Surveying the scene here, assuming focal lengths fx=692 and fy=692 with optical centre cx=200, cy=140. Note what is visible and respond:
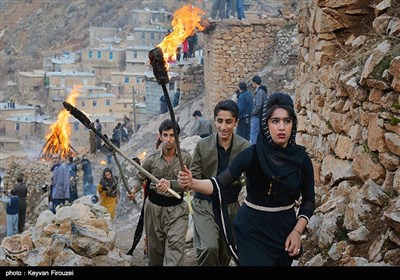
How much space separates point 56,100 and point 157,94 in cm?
2839

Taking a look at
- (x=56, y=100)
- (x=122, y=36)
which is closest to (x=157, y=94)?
(x=56, y=100)

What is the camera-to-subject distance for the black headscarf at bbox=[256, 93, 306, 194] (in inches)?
174

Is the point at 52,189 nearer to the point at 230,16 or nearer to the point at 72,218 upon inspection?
the point at 72,218

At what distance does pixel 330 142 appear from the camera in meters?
6.89

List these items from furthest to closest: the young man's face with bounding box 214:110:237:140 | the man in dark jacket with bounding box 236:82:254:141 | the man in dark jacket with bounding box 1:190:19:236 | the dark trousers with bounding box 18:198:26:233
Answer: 1. the man in dark jacket with bounding box 236:82:254:141
2. the dark trousers with bounding box 18:198:26:233
3. the man in dark jacket with bounding box 1:190:19:236
4. the young man's face with bounding box 214:110:237:140

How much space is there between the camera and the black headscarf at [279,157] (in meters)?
4.41

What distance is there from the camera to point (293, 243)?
446 centimetres

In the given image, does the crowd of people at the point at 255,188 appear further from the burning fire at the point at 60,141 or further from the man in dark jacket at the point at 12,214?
the burning fire at the point at 60,141

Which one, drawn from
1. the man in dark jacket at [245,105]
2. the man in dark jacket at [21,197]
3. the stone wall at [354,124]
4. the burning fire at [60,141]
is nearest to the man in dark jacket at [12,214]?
the man in dark jacket at [21,197]

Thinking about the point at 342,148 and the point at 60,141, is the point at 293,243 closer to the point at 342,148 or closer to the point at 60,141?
the point at 342,148

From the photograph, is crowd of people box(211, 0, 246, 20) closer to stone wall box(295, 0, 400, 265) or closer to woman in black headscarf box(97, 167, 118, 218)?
woman in black headscarf box(97, 167, 118, 218)

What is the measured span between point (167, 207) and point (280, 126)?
94.9 inches

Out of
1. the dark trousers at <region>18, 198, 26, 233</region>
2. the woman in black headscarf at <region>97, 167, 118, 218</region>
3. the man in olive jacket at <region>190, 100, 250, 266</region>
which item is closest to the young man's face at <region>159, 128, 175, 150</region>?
the man in olive jacket at <region>190, 100, 250, 266</region>

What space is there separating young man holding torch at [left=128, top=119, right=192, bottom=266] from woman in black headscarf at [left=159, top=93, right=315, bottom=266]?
1.92 m
